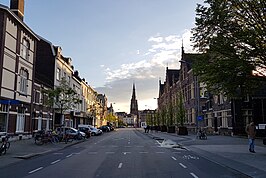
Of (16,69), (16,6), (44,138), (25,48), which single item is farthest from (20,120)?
(16,6)

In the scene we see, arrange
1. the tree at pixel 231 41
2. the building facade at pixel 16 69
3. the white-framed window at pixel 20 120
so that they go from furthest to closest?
1. the white-framed window at pixel 20 120
2. the building facade at pixel 16 69
3. the tree at pixel 231 41

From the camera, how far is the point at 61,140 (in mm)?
31344

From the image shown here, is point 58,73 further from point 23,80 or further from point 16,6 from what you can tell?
point 16,6

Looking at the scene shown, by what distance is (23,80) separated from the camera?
33.1m

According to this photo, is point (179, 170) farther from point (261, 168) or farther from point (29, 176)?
point (29, 176)

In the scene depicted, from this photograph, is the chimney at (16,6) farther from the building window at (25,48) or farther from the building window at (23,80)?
the building window at (23,80)

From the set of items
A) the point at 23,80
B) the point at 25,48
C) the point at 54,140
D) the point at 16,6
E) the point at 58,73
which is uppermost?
the point at 16,6

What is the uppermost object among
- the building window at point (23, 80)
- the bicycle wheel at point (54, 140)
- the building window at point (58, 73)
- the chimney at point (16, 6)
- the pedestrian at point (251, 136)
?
the chimney at point (16, 6)

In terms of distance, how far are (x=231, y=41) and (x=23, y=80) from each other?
23.5m

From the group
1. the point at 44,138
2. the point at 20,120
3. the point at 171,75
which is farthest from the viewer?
the point at 171,75

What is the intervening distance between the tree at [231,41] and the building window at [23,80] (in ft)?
66.3

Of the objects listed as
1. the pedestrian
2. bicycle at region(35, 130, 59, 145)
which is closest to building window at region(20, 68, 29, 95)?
bicycle at region(35, 130, 59, 145)

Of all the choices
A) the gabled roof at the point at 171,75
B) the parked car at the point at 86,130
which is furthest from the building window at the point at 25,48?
the gabled roof at the point at 171,75

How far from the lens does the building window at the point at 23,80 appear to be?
32438 millimetres
